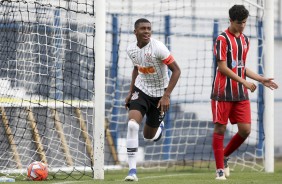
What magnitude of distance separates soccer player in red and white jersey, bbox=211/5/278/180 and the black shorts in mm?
798

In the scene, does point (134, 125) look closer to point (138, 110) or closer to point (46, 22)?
point (138, 110)

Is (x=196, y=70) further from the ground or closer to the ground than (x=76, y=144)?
further from the ground

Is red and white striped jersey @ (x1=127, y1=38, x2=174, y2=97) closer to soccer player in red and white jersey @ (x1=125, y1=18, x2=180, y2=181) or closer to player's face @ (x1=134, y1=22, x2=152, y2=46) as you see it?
soccer player in red and white jersey @ (x1=125, y1=18, x2=180, y2=181)

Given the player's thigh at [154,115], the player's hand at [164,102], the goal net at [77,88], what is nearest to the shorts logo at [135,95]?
the player's thigh at [154,115]

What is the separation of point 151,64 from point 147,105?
53 cm

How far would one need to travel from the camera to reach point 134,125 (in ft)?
34.3

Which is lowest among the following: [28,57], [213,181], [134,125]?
[213,181]

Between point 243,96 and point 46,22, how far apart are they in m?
4.12

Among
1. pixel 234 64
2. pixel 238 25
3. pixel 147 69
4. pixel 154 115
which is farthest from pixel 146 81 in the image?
pixel 238 25

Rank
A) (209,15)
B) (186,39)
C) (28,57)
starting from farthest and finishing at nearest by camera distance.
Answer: (209,15) < (186,39) < (28,57)

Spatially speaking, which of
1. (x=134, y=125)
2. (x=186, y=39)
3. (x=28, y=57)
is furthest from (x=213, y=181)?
(x=186, y=39)

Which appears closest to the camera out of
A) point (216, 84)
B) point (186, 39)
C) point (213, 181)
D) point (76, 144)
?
point (213, 181)

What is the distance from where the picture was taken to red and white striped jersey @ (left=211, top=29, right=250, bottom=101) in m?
10.9

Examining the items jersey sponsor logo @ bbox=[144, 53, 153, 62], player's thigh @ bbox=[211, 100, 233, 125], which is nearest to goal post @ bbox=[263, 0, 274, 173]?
player's thigh @ bbox=[211, 100, 233, 125]
